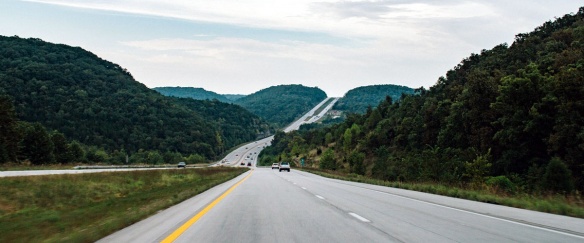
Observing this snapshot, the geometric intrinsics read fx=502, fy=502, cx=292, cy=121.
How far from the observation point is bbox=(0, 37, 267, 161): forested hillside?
151m

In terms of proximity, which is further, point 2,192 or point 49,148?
point 49,148

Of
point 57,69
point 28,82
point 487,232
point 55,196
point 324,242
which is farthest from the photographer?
point 57,69

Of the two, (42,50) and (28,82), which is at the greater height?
(42,50)

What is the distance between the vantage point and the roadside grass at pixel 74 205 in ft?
35.4

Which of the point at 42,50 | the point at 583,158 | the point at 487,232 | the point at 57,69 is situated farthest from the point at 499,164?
the point at 42,50

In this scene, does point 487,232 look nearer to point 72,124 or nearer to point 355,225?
point 355,225

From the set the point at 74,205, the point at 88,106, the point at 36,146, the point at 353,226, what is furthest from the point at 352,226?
Result: the point at 88,106

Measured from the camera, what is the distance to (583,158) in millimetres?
49094

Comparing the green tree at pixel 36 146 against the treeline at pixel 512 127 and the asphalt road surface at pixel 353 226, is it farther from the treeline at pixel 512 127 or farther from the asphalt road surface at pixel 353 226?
the asphalt road surface at pixel 353 226

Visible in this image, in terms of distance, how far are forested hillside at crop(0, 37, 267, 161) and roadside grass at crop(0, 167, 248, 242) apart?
123715 millimetres

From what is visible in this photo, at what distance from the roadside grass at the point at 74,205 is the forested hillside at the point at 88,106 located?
12372cm

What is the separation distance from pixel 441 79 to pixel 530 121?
80.0 m

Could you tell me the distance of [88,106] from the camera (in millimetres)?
166250

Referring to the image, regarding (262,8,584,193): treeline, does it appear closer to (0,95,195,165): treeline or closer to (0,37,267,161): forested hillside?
(0,95,195,165): treeline
